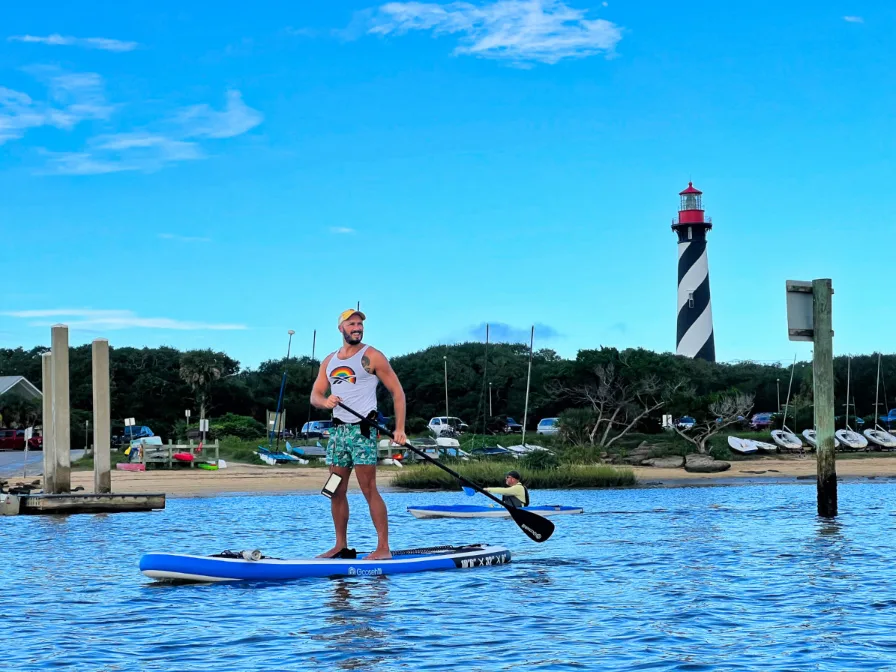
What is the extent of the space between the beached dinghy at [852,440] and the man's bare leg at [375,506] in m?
43.5

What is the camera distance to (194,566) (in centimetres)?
978

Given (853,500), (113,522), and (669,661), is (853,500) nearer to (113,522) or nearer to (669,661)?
(113,522)

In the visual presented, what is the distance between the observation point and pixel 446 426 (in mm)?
52812

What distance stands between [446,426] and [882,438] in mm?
20587

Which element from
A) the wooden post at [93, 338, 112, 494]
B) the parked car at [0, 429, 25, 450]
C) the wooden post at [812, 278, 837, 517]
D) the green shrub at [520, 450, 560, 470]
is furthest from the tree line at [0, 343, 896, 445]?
the wooden post at [812, 278, 837, 517]

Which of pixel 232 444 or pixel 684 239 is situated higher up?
pixel 684 239

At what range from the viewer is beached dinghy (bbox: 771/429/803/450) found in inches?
1859

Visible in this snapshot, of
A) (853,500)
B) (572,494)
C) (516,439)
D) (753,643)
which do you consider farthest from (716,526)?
(516,439)

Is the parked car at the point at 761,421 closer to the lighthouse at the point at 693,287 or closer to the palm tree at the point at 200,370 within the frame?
the lighthouse at the point at 693,287

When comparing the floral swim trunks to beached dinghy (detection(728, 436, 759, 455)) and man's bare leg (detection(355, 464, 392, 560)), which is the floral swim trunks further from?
beached dinghy (detection(728, 436, 759, 455))

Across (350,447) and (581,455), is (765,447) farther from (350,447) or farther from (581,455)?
(350,447)

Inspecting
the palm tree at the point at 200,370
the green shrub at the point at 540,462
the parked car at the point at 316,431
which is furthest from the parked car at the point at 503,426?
the green shrub at the point at 540,462

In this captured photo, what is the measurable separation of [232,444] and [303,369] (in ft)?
61.6

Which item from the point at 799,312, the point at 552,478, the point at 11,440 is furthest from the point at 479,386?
the point at 799,312
